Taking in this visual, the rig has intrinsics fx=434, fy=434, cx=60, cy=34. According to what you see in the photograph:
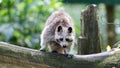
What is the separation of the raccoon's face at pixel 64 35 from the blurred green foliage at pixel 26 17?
2847mm

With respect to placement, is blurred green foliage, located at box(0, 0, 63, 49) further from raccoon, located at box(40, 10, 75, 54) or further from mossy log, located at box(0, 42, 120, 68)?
mossy log, located at box(0, 42, 120, 68)

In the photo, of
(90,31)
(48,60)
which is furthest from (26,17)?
(48,60)

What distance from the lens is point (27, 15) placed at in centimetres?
805

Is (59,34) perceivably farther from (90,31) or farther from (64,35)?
(90,31)

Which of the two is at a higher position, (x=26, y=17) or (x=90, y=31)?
(x=26, y=17)

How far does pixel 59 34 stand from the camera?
16.4 feet

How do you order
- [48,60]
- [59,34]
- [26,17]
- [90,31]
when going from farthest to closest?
1. [26,17]
2. [59,34]
3. [90,31]
4. [48,60]

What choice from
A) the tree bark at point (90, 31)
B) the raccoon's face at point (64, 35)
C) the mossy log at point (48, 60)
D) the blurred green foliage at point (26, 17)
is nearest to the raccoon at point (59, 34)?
the raccoon's face at point (64, 35)

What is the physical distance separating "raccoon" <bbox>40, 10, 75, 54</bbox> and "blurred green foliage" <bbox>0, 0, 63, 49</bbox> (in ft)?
8.70

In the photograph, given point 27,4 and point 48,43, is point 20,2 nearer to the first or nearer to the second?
point 27,4

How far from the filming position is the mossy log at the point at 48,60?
450cm

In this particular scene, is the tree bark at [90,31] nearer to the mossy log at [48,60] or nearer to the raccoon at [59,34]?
the raccoon at [59,34]

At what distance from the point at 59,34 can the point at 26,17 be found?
121 inches

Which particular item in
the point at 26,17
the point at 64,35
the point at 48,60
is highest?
the point at 26,17
